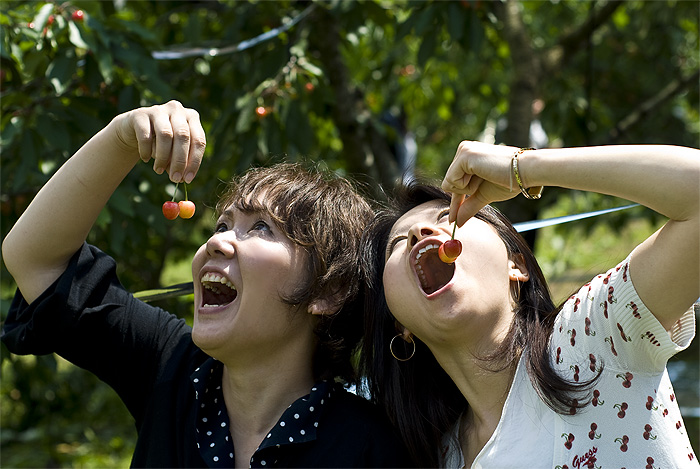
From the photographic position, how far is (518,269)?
5.33 feet

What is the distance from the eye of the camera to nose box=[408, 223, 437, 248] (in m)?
1.51

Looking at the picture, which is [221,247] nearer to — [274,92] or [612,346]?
[612,346]

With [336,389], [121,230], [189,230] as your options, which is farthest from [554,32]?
[336,389]

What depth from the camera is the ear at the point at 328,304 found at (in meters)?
1.66

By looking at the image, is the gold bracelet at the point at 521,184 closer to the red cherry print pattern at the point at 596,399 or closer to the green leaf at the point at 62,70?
the red cherry print pattern at the point at 596,399

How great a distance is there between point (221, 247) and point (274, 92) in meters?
1.07

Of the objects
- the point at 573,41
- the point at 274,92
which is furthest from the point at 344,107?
the point at 573,41

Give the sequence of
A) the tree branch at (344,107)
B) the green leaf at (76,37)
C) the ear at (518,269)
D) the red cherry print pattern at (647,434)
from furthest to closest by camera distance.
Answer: the tree branch at (344,107) → the green leaf at (76,37) → the ear at (518,269) → the red cherry print pattern at (647,434)

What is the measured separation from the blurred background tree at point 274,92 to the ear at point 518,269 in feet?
1.16

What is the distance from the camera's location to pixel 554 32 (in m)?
4.38

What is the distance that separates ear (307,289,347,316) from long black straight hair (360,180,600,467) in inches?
2.2

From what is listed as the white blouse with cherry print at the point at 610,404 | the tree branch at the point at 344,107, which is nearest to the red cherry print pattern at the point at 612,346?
the white blouse with cherry print at the point at 610,404

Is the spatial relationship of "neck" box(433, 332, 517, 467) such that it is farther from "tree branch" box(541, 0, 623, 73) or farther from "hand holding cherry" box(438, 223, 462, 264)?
"tree branch" box(541, 0, 623, 73)

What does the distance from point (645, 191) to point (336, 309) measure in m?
0.70
